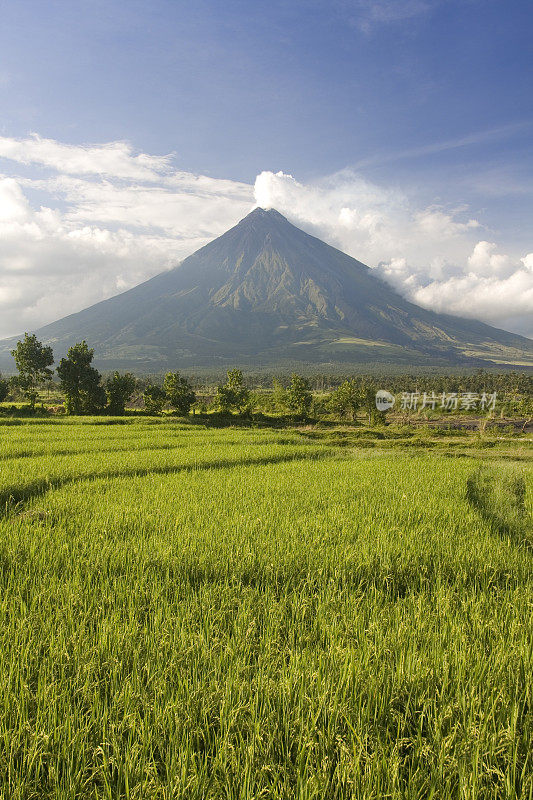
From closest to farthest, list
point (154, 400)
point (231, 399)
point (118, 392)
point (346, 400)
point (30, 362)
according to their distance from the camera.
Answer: point (118, 392) → point (30, 362) → point (154, 400) → point (231, 399) → point (346, 400)

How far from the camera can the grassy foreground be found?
7.28 feet

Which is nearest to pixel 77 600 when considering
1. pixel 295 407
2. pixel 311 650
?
pixel 311 650

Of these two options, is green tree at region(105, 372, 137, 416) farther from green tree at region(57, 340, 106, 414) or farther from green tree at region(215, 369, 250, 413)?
green tree at region(215, 369, 250, 413)

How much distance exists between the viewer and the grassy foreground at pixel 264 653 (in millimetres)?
2219

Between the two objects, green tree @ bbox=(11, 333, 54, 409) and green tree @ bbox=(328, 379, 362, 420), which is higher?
green tree @ bbox=(11, 333, 54, 409)

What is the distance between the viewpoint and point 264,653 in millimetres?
3234

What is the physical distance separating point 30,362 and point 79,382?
7.47 meters

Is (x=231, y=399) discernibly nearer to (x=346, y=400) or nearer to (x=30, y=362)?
(x=346, y=400)

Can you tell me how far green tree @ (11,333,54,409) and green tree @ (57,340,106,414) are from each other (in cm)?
267

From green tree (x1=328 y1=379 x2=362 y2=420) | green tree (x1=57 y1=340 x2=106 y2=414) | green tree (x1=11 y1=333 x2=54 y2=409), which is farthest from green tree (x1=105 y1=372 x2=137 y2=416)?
green tree (x1=328 y1=379 x2=362 y2=420)

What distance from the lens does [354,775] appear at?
7.06 ft

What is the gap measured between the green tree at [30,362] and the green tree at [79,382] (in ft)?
8.76

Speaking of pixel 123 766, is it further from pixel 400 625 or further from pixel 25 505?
pixel 25 505

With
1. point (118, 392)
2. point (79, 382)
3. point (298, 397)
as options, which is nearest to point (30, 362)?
point (79, 382)
